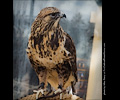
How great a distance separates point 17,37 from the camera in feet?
7.20

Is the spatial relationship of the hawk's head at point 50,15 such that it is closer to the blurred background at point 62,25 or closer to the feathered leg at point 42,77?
the blurred background at point 62,25

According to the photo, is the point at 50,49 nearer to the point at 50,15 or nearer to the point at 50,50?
the point at 50,50

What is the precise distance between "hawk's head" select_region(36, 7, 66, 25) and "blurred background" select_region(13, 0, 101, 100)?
45 mm

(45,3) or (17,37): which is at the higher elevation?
(45,3)

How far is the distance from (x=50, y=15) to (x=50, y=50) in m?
0.42

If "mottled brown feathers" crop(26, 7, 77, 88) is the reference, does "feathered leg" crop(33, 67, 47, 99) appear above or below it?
below

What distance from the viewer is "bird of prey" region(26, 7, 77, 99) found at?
2193 millimetres

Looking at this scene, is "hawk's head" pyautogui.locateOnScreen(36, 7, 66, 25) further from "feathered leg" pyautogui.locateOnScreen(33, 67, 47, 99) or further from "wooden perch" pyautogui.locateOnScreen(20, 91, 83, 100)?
"wooden perch" pyautogui.locateOnScreen(20, 91, 83, 100)

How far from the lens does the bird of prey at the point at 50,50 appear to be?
2.19 metres

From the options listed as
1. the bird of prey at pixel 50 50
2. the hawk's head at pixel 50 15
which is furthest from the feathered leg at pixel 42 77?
the hawk's head at pixel 50 15

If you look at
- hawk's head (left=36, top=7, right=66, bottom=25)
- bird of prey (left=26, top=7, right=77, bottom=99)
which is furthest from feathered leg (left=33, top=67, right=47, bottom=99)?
hawk's head (left=36, top=7, right=66, bottom=25)
